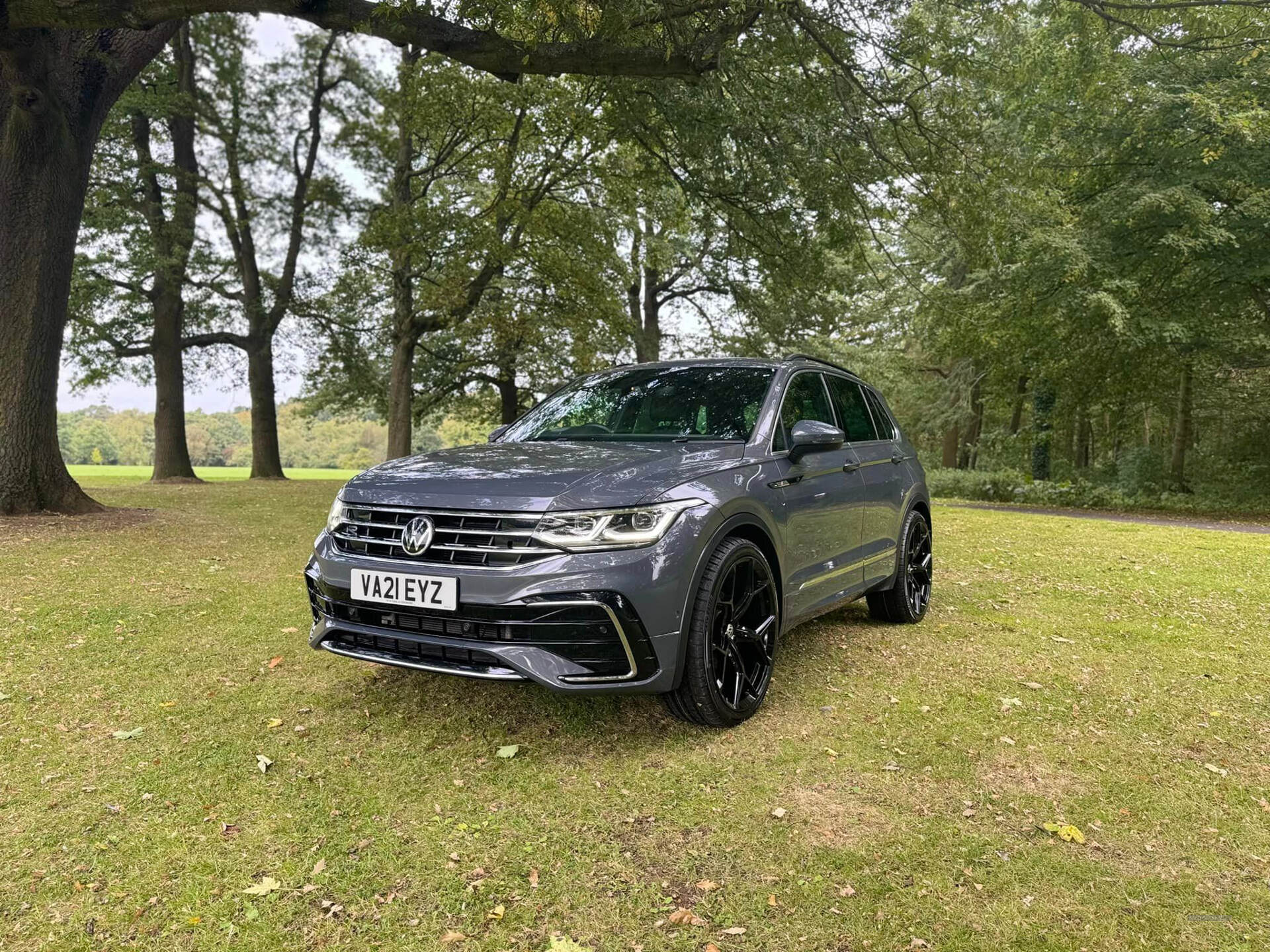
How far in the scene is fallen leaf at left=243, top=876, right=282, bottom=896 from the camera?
2355 mm

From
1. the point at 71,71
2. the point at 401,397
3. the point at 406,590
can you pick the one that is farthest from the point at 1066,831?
the point at 401,397

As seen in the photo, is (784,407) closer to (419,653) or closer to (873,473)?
(873,473)

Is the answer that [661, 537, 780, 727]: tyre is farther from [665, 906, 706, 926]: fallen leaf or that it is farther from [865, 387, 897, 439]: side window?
[865, 387, 897, 439]: side window

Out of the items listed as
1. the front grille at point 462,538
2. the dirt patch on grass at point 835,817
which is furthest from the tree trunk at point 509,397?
the dirt patch on grass at point 835,817

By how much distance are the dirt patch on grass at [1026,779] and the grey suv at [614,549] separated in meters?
1.04

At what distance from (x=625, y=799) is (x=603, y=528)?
3.42 ft

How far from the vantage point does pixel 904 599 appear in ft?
18.4

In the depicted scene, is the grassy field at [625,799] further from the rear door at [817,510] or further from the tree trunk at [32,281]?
the tree trunk at [32,281]

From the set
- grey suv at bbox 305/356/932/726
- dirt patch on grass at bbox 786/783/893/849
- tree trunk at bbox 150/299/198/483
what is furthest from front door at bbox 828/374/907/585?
tree trunk at bbox 150/299/198/483

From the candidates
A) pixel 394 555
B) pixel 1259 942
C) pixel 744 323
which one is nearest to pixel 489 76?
pixel 744 323

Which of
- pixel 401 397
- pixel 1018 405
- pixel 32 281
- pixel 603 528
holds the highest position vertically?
pixel 32 281

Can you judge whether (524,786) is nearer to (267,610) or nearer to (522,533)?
(522,533)

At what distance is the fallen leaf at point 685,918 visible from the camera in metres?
2.28

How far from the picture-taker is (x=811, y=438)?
4.01 meters
